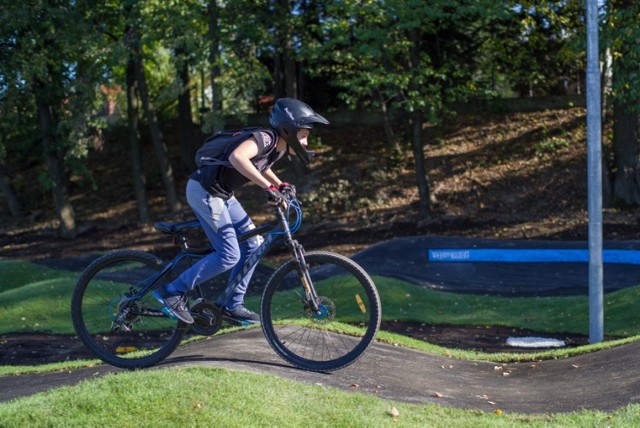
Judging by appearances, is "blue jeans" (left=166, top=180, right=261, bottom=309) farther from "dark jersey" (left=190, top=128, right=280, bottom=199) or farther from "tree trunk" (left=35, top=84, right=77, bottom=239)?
"tree trunk" (left=35, top=84, right=77, bottom=239)

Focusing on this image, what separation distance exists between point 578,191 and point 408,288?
874cm

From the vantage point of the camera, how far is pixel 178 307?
20.2 ft

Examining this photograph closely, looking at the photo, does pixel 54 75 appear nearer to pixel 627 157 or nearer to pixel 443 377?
pixel 627 157

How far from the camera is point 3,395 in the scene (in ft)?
21.3

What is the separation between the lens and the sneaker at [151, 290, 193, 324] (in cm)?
613

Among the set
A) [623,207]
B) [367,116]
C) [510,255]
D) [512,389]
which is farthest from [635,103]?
[512,389]

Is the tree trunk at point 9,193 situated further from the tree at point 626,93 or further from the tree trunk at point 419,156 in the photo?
the tree at point 626,93

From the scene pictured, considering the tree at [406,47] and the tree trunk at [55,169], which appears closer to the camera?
the tree at [406,47]

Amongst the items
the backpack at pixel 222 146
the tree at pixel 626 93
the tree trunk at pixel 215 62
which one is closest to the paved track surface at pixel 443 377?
the backpack at pixel 222 146

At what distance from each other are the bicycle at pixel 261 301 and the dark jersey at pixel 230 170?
34cm

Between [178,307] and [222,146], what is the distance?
4.09ft

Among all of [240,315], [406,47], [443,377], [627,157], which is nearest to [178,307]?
[240,315]

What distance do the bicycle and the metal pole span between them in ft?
14.4

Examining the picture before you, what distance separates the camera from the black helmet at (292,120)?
6.07 meters
